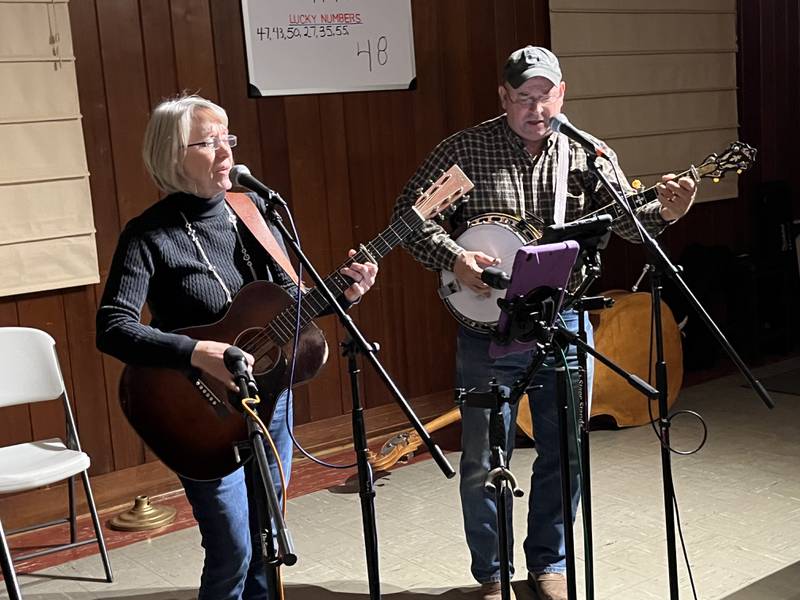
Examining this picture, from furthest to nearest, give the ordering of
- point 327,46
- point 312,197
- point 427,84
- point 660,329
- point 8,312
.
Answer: point 427,84, point 312,197, point 327,46, point 8,312, point 660,329

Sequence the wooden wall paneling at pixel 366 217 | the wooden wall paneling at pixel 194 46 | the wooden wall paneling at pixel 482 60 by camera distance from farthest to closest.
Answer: the wooden wall paneling at pixel 482 60 → the wooden wall paneling at pixel 366 217 → the wooden wall paneling at pixel 194 46

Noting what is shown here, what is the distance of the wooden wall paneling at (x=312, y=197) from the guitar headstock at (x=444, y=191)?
6.54ft

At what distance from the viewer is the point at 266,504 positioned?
182cm

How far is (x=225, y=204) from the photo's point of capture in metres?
2.44

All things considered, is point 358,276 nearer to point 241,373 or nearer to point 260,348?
point 260,348

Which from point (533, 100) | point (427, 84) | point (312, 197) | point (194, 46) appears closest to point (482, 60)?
point (427, 84)

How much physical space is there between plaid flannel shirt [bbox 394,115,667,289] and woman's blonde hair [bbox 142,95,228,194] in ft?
2.17

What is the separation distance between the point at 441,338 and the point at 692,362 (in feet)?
5.22

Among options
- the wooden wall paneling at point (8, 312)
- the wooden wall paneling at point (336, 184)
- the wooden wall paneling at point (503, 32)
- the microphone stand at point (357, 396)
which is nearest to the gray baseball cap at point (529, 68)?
the microphone stand at point (357, 396)

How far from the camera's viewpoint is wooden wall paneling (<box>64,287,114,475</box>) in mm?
3904

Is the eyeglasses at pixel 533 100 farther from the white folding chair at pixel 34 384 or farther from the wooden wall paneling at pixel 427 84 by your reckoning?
the wooden wall paneling at pixel 427 84

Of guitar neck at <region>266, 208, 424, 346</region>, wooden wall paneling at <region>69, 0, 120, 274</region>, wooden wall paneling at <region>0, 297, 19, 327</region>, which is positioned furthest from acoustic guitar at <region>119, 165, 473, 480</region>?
wooden wall paneling at <region>69, 0, 120, 274</region>

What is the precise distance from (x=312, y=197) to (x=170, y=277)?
2209mm

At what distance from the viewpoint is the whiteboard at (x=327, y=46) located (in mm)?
4223
